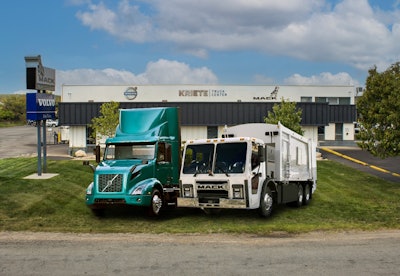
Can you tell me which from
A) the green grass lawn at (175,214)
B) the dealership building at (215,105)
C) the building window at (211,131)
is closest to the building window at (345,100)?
the dealership building at (215,105)

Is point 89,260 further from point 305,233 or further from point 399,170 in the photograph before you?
point 399,170

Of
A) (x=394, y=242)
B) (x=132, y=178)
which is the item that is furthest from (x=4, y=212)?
(x=394, y=242)

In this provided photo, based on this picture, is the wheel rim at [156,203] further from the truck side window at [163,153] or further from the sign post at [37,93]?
the sign post at [37,93]

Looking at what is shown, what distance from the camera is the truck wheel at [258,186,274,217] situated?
14148mm

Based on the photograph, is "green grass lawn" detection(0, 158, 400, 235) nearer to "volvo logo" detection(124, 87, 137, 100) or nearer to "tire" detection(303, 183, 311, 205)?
"tire" detection(303, 183, 311, 205)

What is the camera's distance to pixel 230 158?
14016 millimetres

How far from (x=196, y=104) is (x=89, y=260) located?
36996mm

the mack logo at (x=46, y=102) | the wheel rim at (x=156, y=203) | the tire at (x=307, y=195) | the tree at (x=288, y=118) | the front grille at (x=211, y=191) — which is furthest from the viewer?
the tree at (x=288, y=118)

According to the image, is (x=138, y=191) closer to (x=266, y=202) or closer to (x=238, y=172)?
(x=238, y=172)

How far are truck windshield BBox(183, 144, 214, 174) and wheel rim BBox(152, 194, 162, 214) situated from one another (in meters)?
1.39

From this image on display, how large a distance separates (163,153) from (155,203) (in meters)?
1.75

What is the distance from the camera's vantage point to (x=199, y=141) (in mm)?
14539

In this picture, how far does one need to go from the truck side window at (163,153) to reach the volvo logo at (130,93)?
124ft

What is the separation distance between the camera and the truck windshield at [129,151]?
49.7ft
